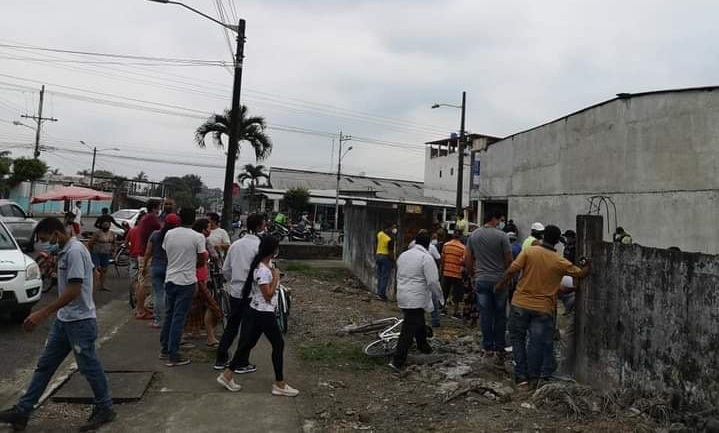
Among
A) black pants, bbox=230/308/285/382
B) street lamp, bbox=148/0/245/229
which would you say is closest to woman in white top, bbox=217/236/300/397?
black pants, bbox=230/308/285/382

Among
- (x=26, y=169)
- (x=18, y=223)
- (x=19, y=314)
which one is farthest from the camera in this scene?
(x=26, y=169)

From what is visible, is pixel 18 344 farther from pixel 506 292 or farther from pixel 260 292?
pixel 506 292

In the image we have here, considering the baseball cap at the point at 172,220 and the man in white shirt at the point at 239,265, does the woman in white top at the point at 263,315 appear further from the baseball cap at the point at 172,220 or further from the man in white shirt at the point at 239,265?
the baseball cap at the point at 172,220

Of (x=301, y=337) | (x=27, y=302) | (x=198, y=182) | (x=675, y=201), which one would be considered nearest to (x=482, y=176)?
(x=675, y=201)

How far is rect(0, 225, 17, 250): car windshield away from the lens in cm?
789

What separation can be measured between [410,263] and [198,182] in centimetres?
9546

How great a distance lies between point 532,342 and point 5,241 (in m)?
7.51

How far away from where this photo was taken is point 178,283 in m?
6.09

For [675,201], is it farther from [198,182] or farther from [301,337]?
[198,182]

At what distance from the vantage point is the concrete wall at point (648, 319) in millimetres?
4172

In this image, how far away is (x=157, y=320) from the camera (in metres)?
7.96

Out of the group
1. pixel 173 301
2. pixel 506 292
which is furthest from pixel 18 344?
pixel 506 292

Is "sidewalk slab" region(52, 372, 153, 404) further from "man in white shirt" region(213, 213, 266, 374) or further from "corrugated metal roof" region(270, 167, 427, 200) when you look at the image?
"corrugated metal roof" region(270, 167, 427, 200)

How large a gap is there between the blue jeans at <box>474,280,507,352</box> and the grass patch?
4.52 feet
